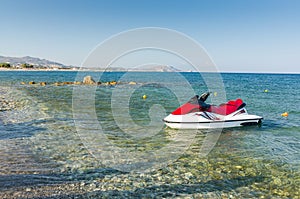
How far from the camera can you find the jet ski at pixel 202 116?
13492 mm

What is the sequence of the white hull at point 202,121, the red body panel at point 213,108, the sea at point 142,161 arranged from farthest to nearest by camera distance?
the red body panel at point 213,108 < the white hull at point 202,121 < the sea at point 142,161

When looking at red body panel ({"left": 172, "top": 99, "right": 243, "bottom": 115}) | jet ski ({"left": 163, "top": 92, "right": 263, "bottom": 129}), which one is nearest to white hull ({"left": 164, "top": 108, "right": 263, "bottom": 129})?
jet ski ({"left": 163, "top": 92, "right": 263, "bottom": 129})

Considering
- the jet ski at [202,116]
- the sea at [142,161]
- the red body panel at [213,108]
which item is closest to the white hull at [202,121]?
the jet ski at [202,116]

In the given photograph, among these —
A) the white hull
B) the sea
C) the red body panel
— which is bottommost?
the sea

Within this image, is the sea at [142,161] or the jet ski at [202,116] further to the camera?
the jet ski at [202,116]

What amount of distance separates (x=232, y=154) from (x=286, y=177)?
Result: 2.33m

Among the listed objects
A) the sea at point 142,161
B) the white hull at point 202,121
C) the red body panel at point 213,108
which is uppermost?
the red body panel at point 213,108

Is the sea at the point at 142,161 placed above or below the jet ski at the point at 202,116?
below

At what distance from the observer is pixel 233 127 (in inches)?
583

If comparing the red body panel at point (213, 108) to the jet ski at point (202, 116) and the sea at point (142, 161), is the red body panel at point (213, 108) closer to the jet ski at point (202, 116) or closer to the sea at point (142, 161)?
the jet ski at point (202, 116)

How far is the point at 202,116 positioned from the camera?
13680 millimetres

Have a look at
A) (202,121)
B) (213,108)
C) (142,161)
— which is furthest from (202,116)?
(142,161)

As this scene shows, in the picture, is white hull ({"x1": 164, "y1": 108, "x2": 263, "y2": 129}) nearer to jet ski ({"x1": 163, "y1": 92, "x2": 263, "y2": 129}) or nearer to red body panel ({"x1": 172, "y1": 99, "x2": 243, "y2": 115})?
jet ski ({"x1": 163, "y1": 92, "x2": 263, "y2": 129})

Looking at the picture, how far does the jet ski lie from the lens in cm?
1349
